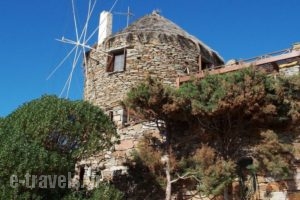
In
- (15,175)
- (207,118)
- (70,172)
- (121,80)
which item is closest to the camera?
(15,175)

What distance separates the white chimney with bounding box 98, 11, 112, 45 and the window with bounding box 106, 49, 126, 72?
4.09 ft

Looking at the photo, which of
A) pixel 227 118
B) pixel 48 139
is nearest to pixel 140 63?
pixel 227 118

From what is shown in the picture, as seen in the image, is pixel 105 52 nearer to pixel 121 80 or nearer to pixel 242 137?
pixel 121 80

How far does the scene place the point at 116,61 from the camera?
17953 millimetres

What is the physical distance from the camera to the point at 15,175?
1052cm

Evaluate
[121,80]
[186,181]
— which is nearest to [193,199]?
[186,181]

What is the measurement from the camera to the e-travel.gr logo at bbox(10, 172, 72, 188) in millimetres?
10566

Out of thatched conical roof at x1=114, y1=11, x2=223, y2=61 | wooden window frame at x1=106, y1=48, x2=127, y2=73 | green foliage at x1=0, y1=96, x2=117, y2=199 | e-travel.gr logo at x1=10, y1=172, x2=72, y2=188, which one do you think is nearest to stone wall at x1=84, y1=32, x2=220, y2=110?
wooden window frame at x1=106, y1=48, x2=127, y2=73

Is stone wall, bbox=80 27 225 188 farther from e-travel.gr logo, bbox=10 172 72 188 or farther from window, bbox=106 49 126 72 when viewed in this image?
e-travel.gr logo, bbox=10 172 72 188

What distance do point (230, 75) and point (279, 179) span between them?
120 inches

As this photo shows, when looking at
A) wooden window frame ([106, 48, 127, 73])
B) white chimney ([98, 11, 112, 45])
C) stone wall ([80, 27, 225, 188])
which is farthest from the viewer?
white chimney ([98, 11, 112, 45])

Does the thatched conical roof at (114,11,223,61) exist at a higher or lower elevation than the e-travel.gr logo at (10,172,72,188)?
higher

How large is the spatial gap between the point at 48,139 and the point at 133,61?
6.70 metres

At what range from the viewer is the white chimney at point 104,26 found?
63.2ft
